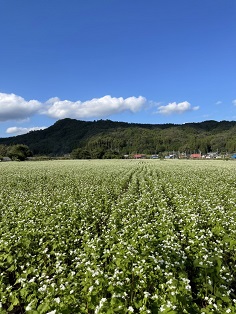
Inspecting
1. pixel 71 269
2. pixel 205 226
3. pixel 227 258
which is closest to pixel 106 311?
pixel 71 269

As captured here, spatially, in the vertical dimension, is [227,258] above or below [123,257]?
below

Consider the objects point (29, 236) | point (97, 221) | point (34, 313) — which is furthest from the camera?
point (97, 221)

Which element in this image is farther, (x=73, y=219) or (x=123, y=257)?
(x=73, y=219)

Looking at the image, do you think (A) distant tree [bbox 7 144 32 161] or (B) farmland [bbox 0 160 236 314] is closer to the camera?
(B) farmland [bbox 0 160 236 314]

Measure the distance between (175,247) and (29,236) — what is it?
5.45 m

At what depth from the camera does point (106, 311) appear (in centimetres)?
436

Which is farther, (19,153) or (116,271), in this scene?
(19,153)

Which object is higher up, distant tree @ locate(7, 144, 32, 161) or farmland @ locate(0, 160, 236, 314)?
distant tree @ locate(7, 144, 32, 161)

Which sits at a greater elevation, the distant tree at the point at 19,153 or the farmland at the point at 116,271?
the distant tree at the point at 19,153

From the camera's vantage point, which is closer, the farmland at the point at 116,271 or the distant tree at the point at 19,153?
the farmland at the point at 116,271

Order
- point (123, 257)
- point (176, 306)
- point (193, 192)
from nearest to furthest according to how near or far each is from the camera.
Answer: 1. point (176, 306)
2. point (123, 257)
3. point (193, 192)

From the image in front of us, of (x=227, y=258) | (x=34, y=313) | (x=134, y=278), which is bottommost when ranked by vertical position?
(x=227, y=258)

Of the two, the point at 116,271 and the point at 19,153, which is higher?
the point at 19,153

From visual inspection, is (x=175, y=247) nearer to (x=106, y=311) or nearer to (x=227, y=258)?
(x=227, y=258)
